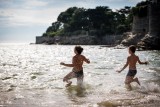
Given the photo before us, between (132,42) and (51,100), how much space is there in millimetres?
54940

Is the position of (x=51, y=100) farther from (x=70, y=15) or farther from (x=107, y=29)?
(x=70, y=15)

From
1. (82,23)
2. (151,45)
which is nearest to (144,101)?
(151,45)

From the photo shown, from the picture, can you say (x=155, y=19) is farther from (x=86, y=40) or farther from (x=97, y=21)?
(x=97, y=21)

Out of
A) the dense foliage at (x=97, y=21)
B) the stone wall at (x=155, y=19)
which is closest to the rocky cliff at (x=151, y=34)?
the stone wall at (x=155, y=19)

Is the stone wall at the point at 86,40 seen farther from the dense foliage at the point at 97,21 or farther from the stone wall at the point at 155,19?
the stone wall at the point at 155,19

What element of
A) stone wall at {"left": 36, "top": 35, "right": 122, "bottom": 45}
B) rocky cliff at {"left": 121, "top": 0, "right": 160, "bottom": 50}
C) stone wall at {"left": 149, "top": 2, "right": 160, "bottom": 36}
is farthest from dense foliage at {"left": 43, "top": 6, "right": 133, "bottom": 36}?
stone wall at {"left": 149, "top": 2, "right": 160, "bottom": 36}

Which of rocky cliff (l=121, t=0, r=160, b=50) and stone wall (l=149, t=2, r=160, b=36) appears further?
stone wall (l=149, t=2, r=160, b=36)

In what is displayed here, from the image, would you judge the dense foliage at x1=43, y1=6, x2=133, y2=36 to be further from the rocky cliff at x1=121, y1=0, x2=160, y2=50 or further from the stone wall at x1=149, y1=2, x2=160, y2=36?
the stone wall at x1=149, y1=2, x2=160, y2=36

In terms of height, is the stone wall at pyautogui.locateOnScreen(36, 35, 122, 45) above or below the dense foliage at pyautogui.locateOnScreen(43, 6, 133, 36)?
below

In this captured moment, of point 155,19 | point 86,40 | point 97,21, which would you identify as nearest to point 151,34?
point 155,19

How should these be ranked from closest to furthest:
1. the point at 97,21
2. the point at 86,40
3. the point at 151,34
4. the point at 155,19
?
the point at 151,34 → the point at 155,19 → the point at 86,40 → the point at 97,21

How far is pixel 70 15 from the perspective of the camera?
133 m

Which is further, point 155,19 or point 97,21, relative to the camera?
point 97,21

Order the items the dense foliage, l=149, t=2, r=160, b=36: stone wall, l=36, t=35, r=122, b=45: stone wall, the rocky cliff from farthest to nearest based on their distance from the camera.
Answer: the dense foliage → l=36, t=35, r=122, b=45: stone wall → l=149, t=2, r=160, b=36: stone wall → the rocky cliff
